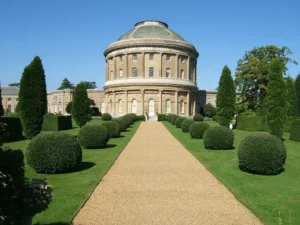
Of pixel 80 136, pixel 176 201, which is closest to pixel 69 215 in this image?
pixel 176 201

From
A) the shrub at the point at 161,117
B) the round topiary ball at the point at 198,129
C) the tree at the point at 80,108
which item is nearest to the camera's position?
the round topiary ball at the point at 198,129

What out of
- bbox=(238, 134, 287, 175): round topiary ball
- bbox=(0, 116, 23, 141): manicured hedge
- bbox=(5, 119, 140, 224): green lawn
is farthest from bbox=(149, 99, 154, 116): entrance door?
bbox=(238, 134, 287, 175): round topiary ball

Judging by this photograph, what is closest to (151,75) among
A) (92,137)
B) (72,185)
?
(92,137)

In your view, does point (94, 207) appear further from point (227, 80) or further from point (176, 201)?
point (227, 80)

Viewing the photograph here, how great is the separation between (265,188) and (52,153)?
21.8 feet

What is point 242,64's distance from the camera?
44.1 meters

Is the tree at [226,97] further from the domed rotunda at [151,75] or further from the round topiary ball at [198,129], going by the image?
the domed rotunda at [151,75]

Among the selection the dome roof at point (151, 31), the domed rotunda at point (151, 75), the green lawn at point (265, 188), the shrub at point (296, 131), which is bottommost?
the green lawn at point (265, 188)

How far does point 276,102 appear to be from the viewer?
2086 cm

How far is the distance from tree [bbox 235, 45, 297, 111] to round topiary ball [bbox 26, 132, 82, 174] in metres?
35.4

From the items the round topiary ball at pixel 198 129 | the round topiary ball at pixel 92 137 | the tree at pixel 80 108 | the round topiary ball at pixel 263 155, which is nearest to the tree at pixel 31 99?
the round topiary ball at pixel 92 137

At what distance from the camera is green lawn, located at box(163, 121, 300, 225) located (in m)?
6.66

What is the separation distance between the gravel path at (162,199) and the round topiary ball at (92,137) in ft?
15.6

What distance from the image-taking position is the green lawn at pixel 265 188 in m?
6.66
